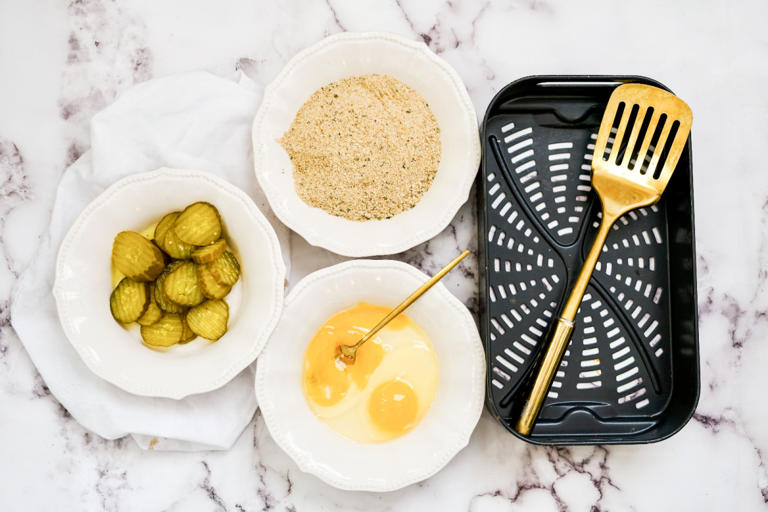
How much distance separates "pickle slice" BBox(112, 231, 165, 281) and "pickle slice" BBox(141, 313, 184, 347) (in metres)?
0.07

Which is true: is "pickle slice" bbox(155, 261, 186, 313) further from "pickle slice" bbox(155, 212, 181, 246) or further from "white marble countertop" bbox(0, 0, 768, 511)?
"white marble countertop" bbox(0, 0, 768, 511)

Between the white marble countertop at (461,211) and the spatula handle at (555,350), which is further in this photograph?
the white marble countertop at (461,211)

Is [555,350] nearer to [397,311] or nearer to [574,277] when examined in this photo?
[574,277]

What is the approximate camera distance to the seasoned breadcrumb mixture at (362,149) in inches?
39.2

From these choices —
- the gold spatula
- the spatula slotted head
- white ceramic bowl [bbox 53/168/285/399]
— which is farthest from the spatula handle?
white ceramic bowl [bbox 53/168/285/399]

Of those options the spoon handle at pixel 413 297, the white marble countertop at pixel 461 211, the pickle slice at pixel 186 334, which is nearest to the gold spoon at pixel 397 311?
the spoon handle at pixel 413 297

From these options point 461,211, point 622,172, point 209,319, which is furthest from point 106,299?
point 622,172

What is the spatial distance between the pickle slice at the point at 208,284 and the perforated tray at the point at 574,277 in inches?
15.5

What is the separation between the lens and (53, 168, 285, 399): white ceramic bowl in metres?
0.94

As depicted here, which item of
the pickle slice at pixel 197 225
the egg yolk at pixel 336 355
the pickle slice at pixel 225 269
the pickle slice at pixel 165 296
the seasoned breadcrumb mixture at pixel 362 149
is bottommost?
the egg yolk at pixel 336 355

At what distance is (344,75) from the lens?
102 cm

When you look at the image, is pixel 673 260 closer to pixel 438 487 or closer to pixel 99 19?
pixel 438 487

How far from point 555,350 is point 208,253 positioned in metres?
0.51

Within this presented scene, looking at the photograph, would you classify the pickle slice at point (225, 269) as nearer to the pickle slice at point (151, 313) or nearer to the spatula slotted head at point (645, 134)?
the pickle slice at point (151, 313)
